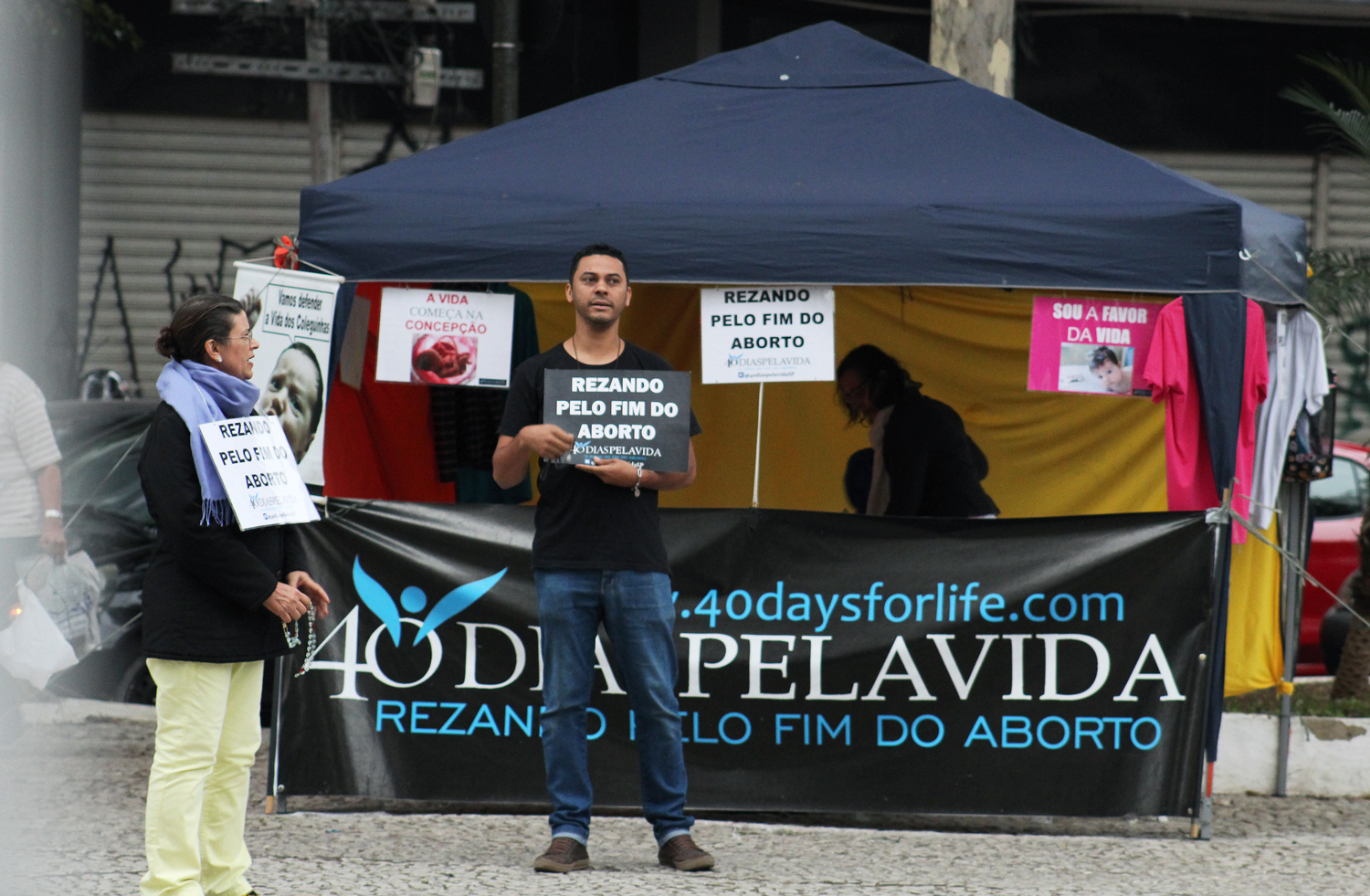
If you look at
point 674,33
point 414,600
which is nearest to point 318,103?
point 674,33

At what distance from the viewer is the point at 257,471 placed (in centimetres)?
409

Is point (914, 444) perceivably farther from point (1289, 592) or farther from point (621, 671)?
point (621, 671)

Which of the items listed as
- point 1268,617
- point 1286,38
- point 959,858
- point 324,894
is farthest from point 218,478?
point 1286,38

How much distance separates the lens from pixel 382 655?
5609 millimetres

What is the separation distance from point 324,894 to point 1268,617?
12.3ft

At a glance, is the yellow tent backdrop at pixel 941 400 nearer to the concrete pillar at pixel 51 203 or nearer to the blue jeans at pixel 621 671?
the blue jeans at pixel 621 671

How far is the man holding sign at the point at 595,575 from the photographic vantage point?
4816 millimetres

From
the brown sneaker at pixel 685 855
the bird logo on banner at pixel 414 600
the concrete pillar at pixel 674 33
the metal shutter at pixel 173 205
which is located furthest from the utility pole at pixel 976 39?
the metal shutter at pixel 173 205

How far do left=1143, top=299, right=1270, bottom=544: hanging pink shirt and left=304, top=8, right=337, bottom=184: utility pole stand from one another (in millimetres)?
7071

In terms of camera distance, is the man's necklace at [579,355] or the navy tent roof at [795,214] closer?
the man's necklace at [579,355]

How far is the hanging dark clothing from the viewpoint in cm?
658

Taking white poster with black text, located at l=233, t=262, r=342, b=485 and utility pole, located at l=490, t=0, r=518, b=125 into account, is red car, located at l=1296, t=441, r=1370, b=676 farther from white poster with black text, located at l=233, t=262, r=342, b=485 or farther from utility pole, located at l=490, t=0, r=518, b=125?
white poster with black text, located at l=233, t=262, r=342, b=485

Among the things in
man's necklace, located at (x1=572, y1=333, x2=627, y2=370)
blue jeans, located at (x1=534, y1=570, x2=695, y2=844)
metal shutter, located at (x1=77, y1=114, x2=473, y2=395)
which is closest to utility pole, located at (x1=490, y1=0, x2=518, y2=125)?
metal shutter, located at (x1=77, y1=114, x2=473, y2=395)

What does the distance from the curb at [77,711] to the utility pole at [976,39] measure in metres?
4.75
